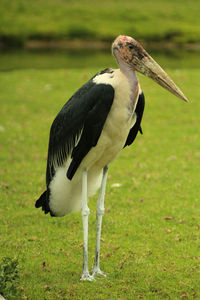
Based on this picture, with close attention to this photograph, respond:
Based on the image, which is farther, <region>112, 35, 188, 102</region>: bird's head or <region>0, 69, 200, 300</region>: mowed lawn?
<region>0, 69, 200, 300</region>: mowed lawn

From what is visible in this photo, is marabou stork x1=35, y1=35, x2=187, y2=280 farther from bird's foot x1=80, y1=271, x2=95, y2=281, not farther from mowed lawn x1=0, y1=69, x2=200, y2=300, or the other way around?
mowed lawn x1=0, y1=69, x2=200, y2=300

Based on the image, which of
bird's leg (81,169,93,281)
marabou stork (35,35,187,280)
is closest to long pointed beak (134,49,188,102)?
marabou stork (35,35,187,280)

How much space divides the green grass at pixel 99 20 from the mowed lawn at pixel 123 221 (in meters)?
26.0

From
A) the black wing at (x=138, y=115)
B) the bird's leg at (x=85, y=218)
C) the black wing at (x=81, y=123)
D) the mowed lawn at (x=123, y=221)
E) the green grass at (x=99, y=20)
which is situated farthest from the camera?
the green grass at (x=99, y=20)

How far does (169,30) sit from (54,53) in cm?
1301

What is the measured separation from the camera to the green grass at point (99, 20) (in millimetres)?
38625

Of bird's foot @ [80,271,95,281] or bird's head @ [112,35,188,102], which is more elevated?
bird's head @ [112,35,188,102]

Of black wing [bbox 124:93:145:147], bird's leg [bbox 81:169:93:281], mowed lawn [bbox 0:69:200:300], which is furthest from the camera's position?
mowed lawn [bbox 0:69:200:300]

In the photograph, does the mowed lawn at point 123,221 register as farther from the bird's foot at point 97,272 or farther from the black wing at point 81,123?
the black wing at point 81,123

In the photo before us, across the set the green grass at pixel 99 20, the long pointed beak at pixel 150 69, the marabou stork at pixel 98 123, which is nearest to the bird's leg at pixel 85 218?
the marabou stork at pixel 98 123

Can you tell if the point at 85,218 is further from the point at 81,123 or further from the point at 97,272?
the point at 81,123

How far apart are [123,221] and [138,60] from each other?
2995 mm

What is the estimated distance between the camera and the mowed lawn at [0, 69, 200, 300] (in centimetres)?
553

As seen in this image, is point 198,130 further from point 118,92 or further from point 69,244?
point 118,92
